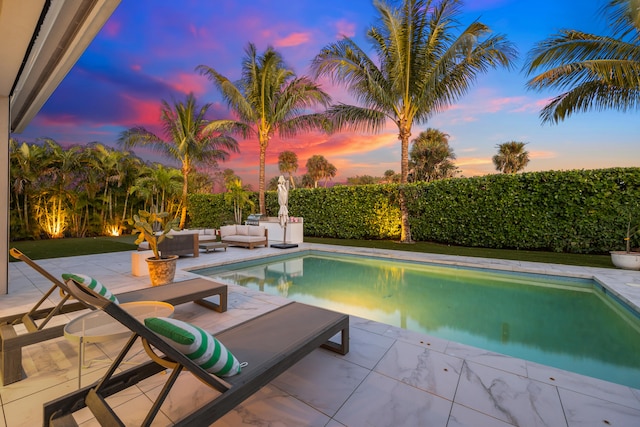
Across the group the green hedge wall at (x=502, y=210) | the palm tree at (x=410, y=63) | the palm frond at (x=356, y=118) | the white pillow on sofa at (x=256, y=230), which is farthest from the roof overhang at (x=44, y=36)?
the green hedge wall at (x=502, y=210)

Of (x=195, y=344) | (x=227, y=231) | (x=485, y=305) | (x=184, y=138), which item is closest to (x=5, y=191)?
(x=195, y=344)

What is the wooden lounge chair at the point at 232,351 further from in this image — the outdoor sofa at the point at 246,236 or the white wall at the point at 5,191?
the outdoor sofa at the point at 246,236

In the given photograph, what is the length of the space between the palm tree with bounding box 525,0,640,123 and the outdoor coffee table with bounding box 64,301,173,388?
9.43 meters

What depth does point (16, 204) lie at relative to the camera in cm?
1174

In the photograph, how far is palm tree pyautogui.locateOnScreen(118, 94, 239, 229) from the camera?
15.2 meters

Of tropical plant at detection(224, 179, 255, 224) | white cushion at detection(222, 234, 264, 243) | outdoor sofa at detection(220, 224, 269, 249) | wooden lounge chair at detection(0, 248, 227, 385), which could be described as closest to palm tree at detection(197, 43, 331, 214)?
tropical plant at detection(224, 179, 255, 224)

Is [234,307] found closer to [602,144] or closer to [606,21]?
[606,21]

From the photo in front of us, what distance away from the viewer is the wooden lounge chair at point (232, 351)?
126 centimetres

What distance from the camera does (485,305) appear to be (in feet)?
15.7

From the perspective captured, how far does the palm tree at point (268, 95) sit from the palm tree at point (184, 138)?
309 centimetres

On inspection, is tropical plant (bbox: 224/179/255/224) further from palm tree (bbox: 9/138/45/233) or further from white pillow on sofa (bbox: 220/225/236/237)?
palm tree (bbox: 9/138/45/233)

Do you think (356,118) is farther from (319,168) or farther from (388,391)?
(319,168)

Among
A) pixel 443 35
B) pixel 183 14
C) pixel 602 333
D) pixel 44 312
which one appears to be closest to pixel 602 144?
pixel 443 35

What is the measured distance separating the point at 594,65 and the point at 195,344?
30.4 ft
